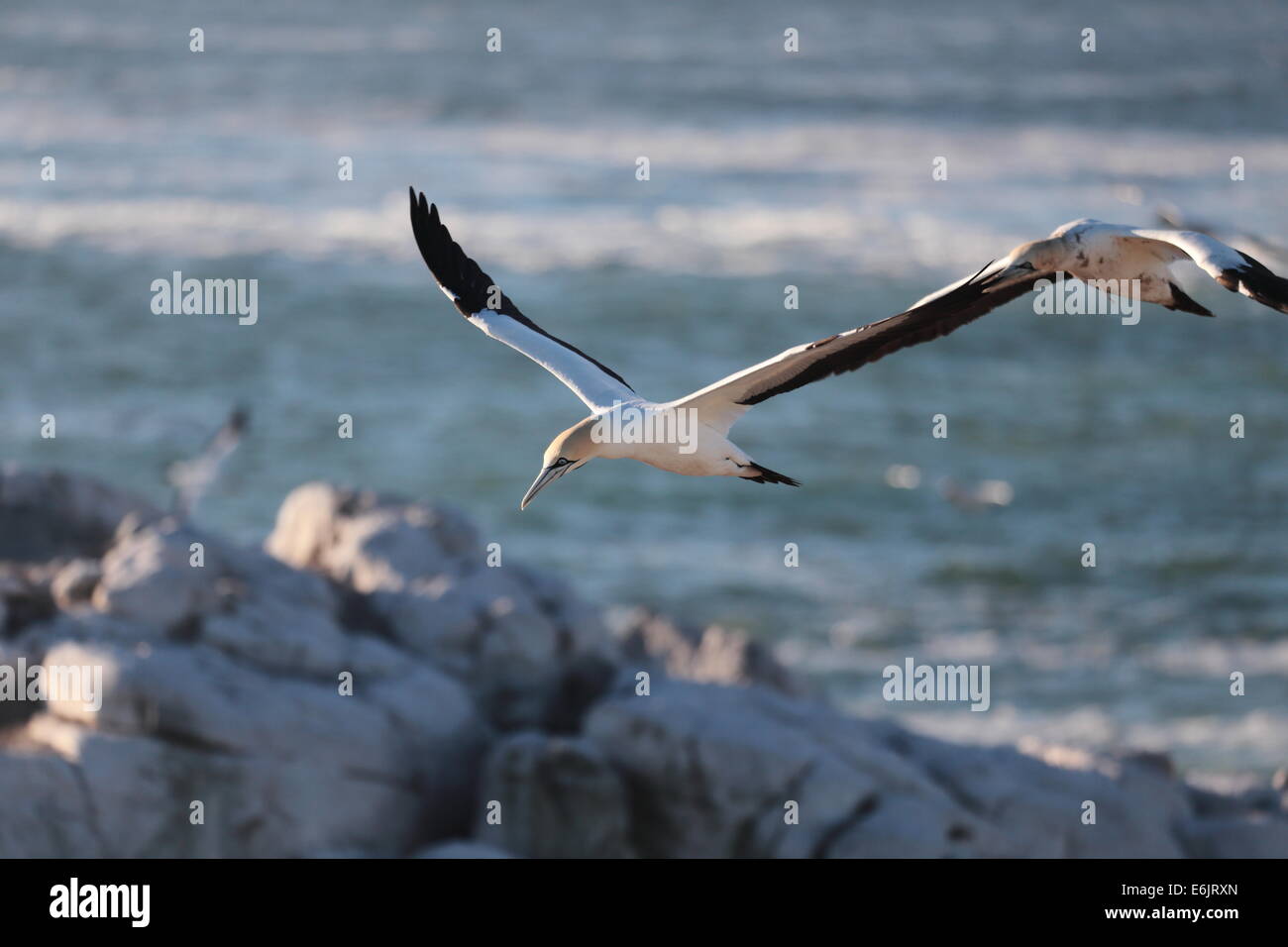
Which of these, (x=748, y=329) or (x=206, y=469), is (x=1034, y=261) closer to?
(x=206, y=469)

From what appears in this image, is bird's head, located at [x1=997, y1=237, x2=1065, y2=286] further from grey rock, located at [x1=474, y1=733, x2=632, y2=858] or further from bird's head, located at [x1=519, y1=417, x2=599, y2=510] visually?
grey rock, located at [x1=474, y1=733, x2=632, y2=858]

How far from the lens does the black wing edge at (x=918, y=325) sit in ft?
21.7

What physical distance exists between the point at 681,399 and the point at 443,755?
449cm

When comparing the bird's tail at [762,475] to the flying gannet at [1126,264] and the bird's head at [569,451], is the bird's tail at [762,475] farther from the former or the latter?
the flying gannet at [1126,264]

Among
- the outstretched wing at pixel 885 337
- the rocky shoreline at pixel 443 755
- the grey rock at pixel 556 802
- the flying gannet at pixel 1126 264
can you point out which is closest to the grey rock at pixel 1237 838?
the rocky shoreline at pixel 443 755

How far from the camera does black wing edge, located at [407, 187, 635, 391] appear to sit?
Answer: 9484 mm

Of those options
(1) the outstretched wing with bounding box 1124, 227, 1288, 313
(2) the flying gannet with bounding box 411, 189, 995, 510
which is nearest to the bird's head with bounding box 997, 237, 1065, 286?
(2) the flying gannet with bounding box 411, 189, 995, 510

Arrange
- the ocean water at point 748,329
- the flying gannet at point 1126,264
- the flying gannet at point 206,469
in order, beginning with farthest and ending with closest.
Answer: the ocean water at point 748,329 → the flying gannet at point 206,469 → the flying gannet at point 1126,264

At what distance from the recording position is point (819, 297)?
103 feet

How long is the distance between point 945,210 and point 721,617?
1794cm

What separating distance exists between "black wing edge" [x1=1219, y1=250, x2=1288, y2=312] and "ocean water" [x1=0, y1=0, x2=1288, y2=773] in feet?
9.15

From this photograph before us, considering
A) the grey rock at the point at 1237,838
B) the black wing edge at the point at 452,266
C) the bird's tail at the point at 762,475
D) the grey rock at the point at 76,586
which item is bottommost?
the grey rock at the point at 1237,838

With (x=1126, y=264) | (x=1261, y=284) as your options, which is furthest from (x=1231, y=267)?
(x=1126, y=264)

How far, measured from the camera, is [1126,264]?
7160 millimetres
